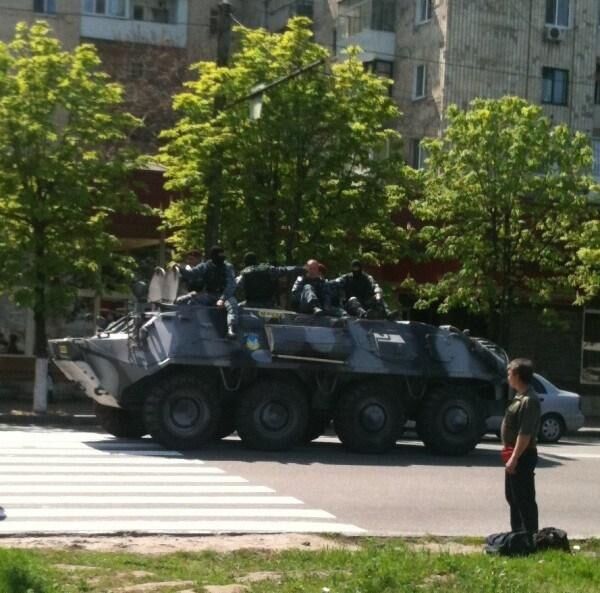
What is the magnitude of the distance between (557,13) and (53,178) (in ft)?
66.0

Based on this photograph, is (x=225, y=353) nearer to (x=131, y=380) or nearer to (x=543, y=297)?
(x=131, y=380)

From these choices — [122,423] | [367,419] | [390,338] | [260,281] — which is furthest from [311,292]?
[122,423]

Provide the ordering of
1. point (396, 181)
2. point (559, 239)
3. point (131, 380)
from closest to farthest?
point (131, 380) < point (396, 181) < point (559, 239)

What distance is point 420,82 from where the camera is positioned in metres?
41.3

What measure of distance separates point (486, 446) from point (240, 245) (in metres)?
7.67

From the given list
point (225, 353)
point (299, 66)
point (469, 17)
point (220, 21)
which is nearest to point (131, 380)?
point (225, 353)

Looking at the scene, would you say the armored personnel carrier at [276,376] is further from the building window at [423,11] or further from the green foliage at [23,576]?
the building window at [423,11]

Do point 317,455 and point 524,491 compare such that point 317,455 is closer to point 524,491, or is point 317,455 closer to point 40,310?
point 524,491

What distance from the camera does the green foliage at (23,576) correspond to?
836 centimetres

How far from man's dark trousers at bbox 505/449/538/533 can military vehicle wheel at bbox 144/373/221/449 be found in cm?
831

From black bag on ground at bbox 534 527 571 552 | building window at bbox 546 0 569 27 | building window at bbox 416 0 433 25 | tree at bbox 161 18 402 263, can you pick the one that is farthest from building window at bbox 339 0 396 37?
black bag on ground at bbox 534 527 571 552

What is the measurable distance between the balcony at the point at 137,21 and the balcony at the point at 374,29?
5591mm

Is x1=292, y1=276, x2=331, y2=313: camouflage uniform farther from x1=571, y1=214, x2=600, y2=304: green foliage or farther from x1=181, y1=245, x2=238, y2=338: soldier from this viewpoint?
x1=571, y1=214, x2=600, y2=304: green foliage

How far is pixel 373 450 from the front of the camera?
19.9 metres
